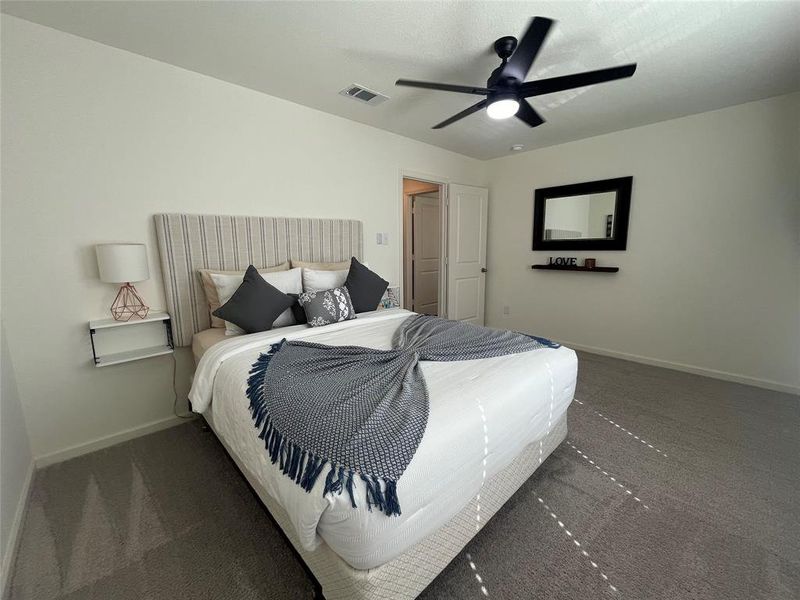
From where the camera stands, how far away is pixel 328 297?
2.44 metres

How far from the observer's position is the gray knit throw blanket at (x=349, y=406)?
0.96 metres

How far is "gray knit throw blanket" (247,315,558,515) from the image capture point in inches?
37.6

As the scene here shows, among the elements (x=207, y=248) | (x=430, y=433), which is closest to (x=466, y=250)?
(x=207, y=248)

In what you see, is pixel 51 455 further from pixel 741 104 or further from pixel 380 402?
pixel 741 104

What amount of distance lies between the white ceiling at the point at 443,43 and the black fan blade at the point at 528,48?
0.23 m

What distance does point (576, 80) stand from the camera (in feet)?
5.80

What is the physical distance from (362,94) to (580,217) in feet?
9.25

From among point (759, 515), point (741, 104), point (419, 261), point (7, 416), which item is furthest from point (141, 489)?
point (741, 104)

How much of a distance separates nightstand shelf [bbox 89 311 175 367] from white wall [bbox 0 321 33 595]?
14.1 inches

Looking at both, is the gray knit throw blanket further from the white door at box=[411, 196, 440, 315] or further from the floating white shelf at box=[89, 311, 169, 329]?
the white door at box=[411, 196, 440, 315]

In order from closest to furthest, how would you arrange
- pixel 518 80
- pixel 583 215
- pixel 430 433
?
pixel 430 433 < pixel 518 80 < pixel 583 215

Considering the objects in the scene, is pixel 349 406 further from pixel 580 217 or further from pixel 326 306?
pixel 580 217

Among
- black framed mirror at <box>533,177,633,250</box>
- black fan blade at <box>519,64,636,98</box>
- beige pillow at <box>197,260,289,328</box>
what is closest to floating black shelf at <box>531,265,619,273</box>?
black framed mirror at <box>533,177,633,250</box>

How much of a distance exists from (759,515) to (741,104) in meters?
3.25
